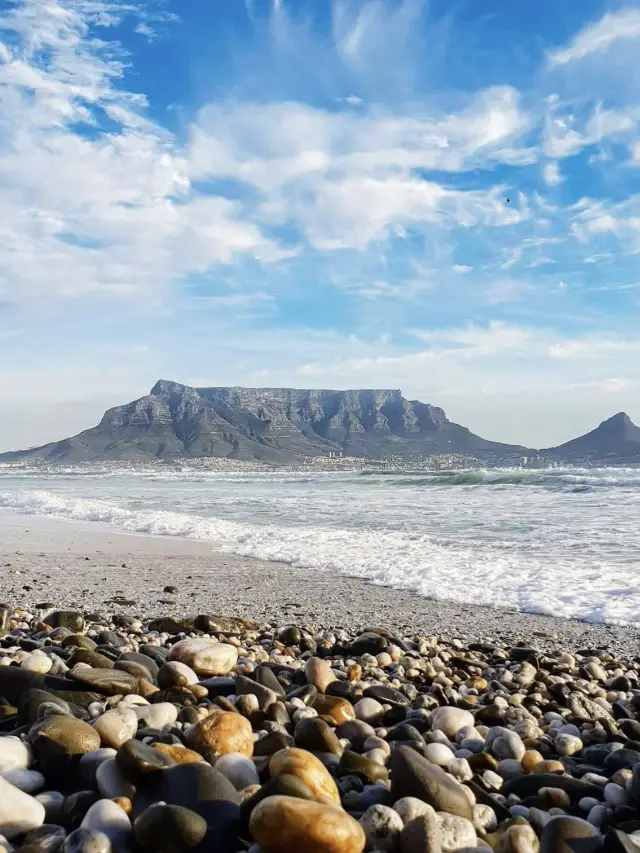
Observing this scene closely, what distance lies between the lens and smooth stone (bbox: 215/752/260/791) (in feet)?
6.63

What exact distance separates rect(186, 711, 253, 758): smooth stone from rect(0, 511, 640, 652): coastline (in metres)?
3.36

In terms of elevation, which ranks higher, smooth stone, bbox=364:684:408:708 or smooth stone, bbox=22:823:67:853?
smooth stone, bbox=22:823:67:853

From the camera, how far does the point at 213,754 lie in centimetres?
218

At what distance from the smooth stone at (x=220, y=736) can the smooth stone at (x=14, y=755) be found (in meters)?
0.49

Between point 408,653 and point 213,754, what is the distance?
2.30 meters

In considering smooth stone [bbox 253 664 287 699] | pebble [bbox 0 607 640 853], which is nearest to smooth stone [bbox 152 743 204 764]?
pebble [bbox 0 607 640 853]

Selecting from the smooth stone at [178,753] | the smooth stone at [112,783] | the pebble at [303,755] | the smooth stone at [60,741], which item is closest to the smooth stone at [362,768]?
the pebble at [303,755]

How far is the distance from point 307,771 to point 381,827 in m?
0.24

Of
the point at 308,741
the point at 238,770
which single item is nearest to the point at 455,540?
the point at 308,741

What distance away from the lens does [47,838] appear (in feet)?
5.64

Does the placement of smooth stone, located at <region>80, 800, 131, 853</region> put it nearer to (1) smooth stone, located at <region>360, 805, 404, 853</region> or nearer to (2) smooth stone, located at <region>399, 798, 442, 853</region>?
(1) smooth stone, located at <region>360, 805, 404, 853</region>

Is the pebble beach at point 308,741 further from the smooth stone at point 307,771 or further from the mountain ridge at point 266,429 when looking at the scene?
the mountain ridge at point 266,429

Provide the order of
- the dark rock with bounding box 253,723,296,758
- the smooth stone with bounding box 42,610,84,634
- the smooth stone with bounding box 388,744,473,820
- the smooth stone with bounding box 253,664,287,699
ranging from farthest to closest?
1. the smooth stone with bounding box 42,610,84,634
2. the smooth stone with bounding box 253,664,287,699
3. the dark rock with bounding box 253,723,296,758
4. the smooth stone with bounding box 388,744,473,820

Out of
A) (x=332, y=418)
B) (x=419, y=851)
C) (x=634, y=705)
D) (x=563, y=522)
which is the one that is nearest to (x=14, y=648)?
(x=419, y=851)
